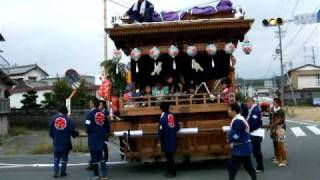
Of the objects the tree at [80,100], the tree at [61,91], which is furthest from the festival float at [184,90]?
the tree at [61,91]

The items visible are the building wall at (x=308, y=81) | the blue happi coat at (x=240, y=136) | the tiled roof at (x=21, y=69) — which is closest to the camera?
the blue happi coat at (x=240, y=136)

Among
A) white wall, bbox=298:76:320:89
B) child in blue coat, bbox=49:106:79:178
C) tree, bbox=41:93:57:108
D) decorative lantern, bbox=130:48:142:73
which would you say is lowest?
child in blue coat, bbox=49:106:79:178

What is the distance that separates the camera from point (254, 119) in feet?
40.8

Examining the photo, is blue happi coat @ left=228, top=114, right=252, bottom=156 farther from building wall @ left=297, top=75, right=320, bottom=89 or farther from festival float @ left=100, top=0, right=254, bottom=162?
building wall @ left=297, top=75, right=320, bottom=89

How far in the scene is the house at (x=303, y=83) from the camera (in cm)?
8831

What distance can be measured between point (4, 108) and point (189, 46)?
2394cm

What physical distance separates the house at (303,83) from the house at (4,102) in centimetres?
6148

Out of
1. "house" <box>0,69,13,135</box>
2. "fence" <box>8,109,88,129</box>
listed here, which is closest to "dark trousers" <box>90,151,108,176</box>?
"house" <box>0,69,13,135</box>

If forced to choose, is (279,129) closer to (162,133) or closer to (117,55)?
(162,133)

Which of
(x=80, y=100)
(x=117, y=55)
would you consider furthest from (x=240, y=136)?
(x=80, y=100)

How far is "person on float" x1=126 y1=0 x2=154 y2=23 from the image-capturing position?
1372 centimetres

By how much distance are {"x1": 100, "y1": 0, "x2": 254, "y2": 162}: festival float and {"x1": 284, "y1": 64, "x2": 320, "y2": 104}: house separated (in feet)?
252

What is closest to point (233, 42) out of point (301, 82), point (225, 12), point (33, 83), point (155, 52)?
point (225, 12)

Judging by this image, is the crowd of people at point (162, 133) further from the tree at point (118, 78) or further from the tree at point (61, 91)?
the tree at point (61, 91)
